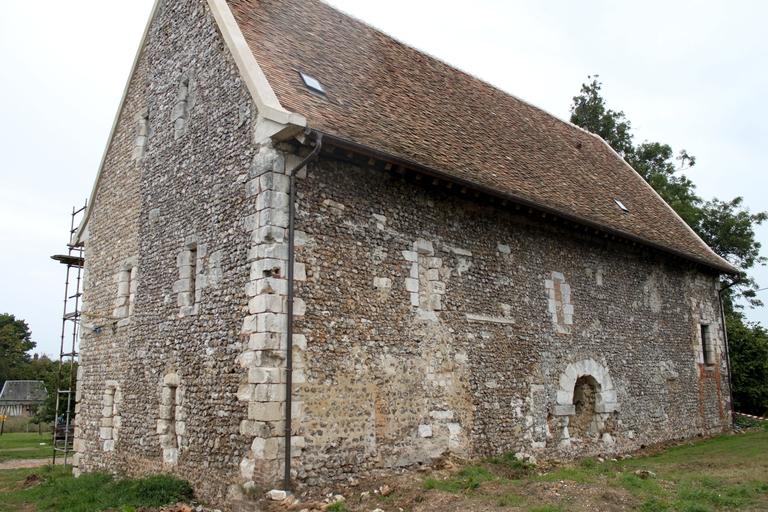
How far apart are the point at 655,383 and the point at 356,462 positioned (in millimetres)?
8988

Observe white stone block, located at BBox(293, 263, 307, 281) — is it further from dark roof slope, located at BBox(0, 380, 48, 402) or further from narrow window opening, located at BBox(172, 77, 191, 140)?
dark roof slope, located at BBox(0, 380, 48, 402)

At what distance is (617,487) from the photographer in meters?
8.80

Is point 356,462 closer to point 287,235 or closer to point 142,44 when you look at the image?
point 287,235

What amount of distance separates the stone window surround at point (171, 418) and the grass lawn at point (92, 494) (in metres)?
0.41

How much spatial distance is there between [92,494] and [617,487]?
775cm

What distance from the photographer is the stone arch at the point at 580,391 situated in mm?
12672

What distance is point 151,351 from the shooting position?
11281mm

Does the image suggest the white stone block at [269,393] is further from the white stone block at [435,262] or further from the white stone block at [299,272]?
the white stone block at [435,262]

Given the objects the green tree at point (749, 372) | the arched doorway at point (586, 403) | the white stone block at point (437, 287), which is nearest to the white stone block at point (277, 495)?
the white stone block at point (437, 287)

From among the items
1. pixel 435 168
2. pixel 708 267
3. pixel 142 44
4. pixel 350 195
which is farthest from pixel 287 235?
pixel 708 267

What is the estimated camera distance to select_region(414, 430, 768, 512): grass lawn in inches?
311

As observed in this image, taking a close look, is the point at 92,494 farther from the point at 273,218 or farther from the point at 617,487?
the point at 617,487

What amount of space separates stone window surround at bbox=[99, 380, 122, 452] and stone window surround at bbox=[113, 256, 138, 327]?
3.93 ft

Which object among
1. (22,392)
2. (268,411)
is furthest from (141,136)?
(22,392)
